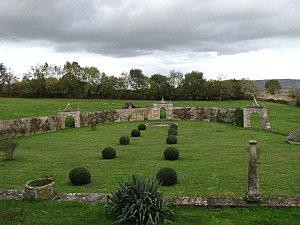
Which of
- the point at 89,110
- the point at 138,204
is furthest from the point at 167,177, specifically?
the point at 89,110

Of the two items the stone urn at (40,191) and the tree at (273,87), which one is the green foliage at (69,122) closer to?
the stone urn at (40,191)

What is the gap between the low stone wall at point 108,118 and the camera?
40875mm

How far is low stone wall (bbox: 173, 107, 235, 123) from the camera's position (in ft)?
176

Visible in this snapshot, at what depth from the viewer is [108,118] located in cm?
5531

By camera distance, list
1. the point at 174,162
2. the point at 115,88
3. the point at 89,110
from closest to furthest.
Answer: the point at 174,162 < the point at 89,110 < the point at 115,88

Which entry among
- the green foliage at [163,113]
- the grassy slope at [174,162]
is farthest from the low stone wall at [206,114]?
the grassy slope at [174,162]

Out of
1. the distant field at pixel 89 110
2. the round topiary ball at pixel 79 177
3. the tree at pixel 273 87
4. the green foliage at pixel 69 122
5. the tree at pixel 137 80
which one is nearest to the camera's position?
the round topiary ball at pixel 79 177

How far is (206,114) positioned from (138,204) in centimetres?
4615

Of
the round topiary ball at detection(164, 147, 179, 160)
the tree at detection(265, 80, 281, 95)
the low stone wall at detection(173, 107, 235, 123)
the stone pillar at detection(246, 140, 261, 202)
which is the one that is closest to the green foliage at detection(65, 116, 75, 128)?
the low stone wall at detection(173, 107, 235, 123)

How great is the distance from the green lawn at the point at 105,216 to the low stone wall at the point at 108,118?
26668 mm

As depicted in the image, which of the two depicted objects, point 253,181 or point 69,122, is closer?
point 253,181

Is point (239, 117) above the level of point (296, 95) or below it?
below

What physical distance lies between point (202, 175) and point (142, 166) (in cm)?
429

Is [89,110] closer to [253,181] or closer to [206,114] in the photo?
[206,114]
